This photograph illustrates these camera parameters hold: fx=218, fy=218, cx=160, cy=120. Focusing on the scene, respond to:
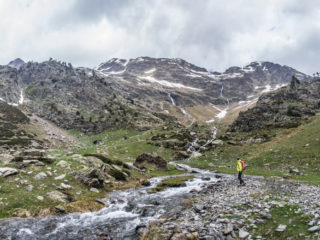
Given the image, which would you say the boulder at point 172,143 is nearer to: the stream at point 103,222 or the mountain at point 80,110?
the mountain at point 80,110

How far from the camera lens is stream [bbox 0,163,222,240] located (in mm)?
17656

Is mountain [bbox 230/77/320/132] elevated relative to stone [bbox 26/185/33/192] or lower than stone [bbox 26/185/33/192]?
elevated

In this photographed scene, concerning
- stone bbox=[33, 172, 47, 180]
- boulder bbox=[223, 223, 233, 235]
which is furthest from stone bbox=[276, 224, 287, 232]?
stone bbox=[33, 172, 47, 180]

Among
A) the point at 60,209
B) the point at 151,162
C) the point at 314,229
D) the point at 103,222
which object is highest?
the point at 314,229

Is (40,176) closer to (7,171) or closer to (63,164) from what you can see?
(7,171)

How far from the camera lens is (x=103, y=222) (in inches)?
807

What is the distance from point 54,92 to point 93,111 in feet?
178

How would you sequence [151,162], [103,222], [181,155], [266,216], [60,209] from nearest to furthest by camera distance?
1. [266,216]
2. [103,222]
3. [60,209]
4. [151,162]
5. [181,155]

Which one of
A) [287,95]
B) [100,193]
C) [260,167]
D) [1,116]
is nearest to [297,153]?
[260,167]

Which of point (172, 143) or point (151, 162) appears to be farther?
point (172, 143)

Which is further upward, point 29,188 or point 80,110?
point 80,110

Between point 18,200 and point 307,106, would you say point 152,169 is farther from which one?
point 307,106

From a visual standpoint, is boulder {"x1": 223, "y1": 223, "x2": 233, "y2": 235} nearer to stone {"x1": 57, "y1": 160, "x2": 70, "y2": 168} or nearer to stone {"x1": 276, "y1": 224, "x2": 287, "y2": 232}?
stone {"x1": 276, "y1": 224, "x2": 287, "y2": 232}

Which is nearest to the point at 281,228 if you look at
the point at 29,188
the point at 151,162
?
the point at 29,188
